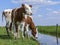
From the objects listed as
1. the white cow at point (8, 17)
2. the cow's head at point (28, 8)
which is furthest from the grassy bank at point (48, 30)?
the cow's head at point (28, 8)

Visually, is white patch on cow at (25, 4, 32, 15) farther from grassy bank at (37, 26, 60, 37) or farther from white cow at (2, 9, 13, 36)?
grassy bank at (37, 26, 60, 37)

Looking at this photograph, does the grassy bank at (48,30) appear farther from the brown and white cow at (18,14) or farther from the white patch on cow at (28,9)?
the white patch on cow at (28,9)

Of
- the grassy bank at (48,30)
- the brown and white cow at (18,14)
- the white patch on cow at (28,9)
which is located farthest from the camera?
the grassy bank at (48,30)

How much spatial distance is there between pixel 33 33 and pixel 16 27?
2.81 ft

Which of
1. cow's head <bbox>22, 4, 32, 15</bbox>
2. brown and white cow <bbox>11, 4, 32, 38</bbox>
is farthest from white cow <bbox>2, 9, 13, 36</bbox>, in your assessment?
cow's head <bbox>22, 4, 32, 15</bbox>

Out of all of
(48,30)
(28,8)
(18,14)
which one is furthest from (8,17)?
(48,30)

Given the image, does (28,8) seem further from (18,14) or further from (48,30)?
(48,30)

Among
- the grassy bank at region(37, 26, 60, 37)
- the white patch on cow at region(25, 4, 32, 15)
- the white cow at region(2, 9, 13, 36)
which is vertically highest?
the white patch on cow at region(25, 4, 32, 15)

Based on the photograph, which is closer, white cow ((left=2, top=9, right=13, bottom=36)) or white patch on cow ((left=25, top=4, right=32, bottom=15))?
white patch on cow ((left=25, top=4, right=32, bottom=15))

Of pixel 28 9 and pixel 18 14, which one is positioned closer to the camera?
pixel 28 9

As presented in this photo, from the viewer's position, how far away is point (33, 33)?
13.3 meters

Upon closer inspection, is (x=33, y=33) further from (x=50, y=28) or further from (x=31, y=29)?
(x=50, y=28)

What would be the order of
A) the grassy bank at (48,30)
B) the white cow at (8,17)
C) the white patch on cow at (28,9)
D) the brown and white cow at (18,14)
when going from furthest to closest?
the grassy bank at (48,30) → the white cow at (8,17) → the brown and white cow at (18,14) → the white patch on cow at (28,9)

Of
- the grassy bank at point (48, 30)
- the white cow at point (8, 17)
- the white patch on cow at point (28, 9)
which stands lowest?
the grassy bank at point (48, 30)
